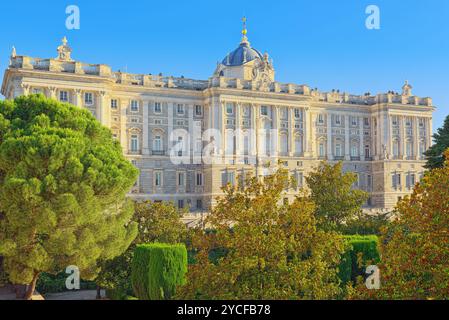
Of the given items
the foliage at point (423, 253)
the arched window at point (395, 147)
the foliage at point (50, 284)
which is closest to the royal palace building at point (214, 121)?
the arched window at point (395, 147)

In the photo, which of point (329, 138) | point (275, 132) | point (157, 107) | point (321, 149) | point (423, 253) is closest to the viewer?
point (423, 253)

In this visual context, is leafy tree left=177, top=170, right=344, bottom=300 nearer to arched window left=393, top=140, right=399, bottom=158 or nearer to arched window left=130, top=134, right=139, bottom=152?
arched window left=130, top=134, right=139, bottom=152

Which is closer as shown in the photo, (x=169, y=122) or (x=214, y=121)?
(x=214, y=121)

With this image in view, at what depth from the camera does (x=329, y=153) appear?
243 ft

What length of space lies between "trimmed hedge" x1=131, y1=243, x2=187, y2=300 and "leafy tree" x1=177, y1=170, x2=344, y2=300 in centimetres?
848

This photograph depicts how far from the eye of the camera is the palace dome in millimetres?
72000

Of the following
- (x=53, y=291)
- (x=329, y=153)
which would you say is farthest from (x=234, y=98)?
(x=53, y=291)

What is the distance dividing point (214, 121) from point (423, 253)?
50648mm

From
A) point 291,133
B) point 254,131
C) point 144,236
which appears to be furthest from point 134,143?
point 144,236

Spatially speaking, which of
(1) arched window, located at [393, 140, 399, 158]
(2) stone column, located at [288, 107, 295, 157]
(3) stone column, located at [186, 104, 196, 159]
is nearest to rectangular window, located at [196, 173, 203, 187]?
(3) stone column, located at [186, 104, 196, 159]

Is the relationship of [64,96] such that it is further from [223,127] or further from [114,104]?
[223,127]

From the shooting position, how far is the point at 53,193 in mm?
23500

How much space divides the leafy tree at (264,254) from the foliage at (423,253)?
253 cm

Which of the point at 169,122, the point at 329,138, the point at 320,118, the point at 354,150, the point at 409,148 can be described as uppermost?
the point at 320,118
